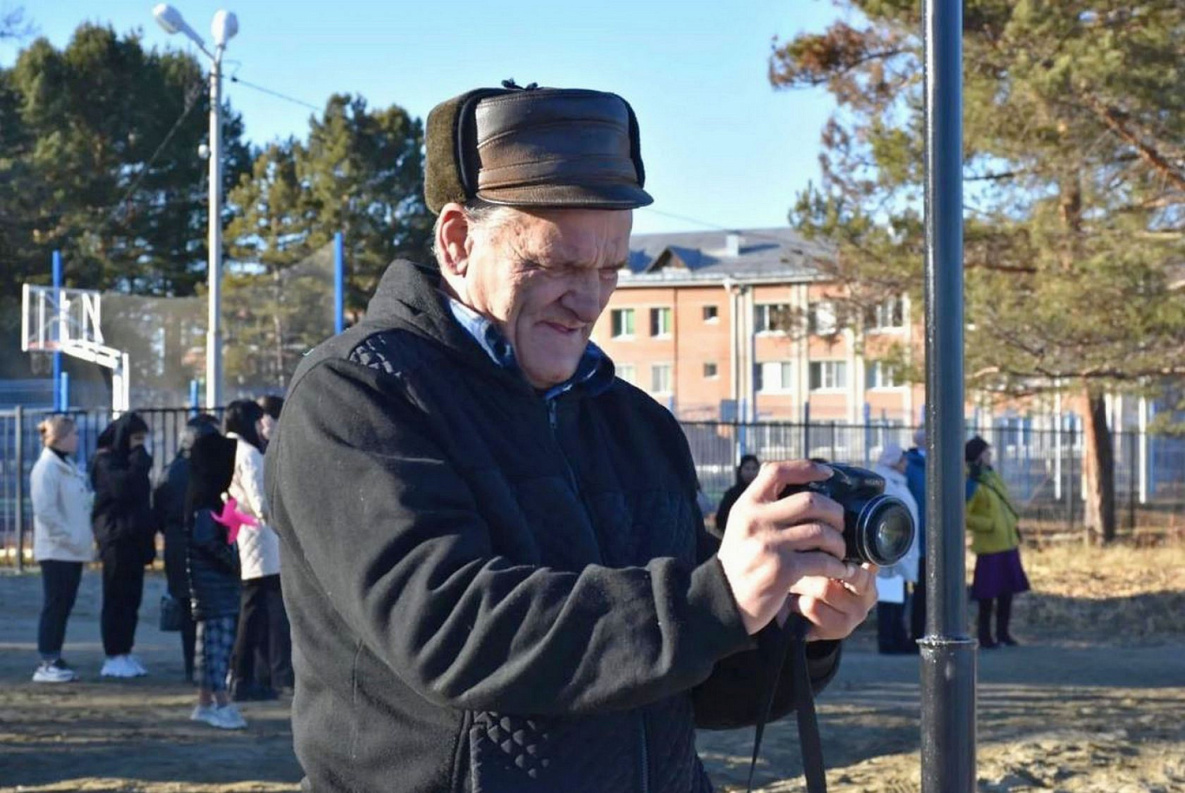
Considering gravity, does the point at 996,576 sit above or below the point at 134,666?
above

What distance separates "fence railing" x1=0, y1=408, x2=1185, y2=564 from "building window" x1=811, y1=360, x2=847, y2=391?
33918 mm

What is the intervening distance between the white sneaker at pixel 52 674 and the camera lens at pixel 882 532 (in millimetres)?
9647

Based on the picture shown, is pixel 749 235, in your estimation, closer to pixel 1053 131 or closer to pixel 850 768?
pixel 1053 131

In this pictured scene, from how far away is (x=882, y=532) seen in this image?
1.89m

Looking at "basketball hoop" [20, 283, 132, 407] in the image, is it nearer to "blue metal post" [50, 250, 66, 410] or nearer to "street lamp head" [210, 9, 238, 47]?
"blue metal post" [50, 250, 66, 410]

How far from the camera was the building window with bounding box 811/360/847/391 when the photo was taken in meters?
65.2

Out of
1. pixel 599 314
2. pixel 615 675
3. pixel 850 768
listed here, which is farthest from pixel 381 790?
pixel 850 768

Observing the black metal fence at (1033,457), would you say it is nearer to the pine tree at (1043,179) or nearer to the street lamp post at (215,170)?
the pine tree at (1043,179)

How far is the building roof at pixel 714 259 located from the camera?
66000 mm

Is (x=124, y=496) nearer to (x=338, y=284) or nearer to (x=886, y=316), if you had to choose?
(x=338, y=284)

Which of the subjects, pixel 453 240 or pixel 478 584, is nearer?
pixel 478 584

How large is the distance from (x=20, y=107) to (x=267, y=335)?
88.7ft

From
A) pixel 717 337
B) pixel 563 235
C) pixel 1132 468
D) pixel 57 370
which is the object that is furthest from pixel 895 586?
pixel 717 337

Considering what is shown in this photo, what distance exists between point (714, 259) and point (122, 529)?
61.0 m
